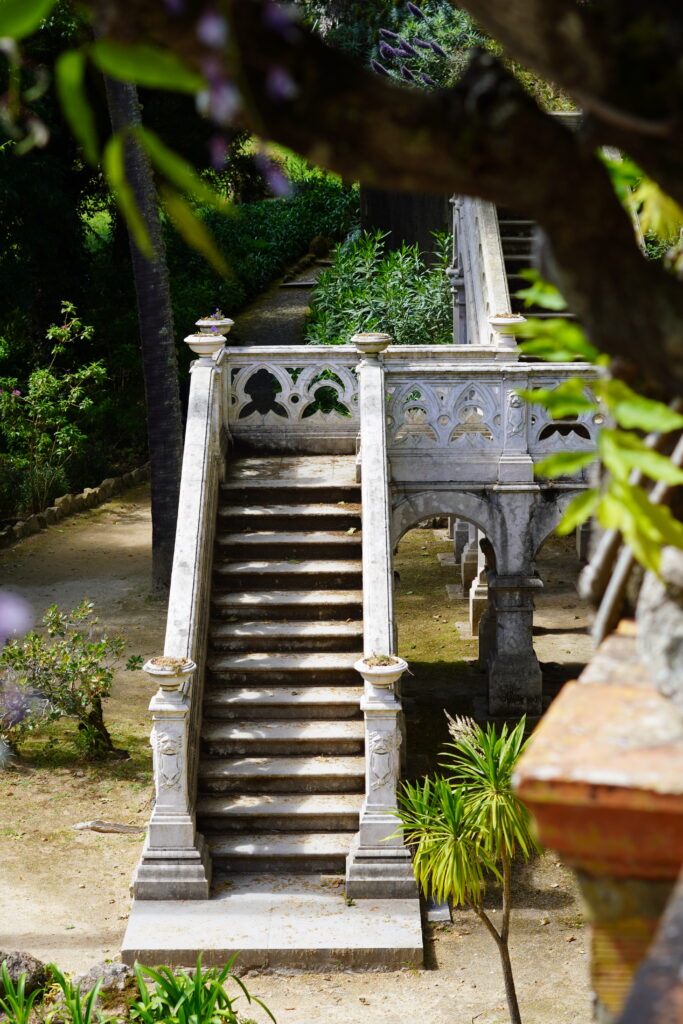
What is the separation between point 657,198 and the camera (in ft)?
8.79

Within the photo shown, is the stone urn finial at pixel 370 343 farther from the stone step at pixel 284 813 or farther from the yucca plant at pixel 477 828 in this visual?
the yucca plant at pixel 477 828

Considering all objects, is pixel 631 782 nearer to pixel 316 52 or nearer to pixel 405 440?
pixel 316 52

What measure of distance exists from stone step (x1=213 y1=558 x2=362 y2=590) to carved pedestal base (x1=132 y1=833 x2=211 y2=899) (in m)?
2.52

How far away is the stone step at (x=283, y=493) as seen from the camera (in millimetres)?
11188

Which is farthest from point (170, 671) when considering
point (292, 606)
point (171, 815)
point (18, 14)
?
point (18, 14)

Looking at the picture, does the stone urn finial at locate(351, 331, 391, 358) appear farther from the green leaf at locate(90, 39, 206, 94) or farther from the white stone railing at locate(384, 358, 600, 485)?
the green leaf at locate(90, 39, 206, 94)

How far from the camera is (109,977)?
7.28 metres

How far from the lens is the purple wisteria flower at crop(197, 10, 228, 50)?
1727 mm

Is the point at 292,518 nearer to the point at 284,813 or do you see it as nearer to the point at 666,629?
the point at 284,813

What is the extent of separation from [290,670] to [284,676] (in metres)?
0.08

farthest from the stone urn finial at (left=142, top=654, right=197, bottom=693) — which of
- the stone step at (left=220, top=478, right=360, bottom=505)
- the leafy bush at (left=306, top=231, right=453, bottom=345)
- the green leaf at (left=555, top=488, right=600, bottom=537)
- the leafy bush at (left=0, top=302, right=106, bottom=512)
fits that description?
the leafy bush at (left=0, top=302, right=106, bottom=512)

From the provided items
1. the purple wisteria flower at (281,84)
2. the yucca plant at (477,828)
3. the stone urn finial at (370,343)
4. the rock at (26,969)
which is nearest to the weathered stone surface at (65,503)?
the stone urn finial at (370,343)

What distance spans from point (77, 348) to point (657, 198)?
70.2 feet

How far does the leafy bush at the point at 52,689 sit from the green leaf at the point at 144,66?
967 centimetres
